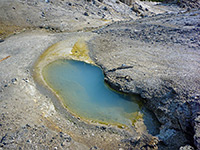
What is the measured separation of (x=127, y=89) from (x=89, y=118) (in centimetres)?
317

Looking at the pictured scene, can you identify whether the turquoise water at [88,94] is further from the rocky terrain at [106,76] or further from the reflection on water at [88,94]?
the rocky terrain at [106,76]

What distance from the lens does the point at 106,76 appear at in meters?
12.6

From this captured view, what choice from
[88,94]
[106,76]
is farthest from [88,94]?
[106,76]

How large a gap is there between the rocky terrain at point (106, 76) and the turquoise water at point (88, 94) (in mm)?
604

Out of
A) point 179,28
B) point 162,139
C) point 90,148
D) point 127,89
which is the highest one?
point 179,28

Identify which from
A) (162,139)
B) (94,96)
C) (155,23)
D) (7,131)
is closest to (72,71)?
(94,96)

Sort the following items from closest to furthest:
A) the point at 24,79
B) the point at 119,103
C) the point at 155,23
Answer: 1. the point at 119,103
2. the point at 24,79
3. the point at 155,23

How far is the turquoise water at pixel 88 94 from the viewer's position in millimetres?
10070

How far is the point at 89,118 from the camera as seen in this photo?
9.88 m

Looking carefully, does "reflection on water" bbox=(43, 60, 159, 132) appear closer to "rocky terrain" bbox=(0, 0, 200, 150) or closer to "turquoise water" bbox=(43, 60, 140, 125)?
"turquoise water" bbox=(43, 60, 140, 125)

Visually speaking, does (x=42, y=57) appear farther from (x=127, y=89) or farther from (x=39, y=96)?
(x=127, y=89)

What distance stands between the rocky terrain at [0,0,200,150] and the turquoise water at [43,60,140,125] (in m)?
0.60

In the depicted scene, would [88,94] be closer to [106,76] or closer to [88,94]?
[88,94]

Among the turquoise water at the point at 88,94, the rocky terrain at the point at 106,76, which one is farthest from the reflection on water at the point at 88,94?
the rocky terrain at the point at 106,76
